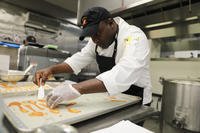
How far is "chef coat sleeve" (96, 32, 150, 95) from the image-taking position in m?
0.81

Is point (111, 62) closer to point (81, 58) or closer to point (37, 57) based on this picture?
point (81, 58)

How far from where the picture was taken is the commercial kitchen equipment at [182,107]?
52.9 inches

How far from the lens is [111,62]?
1214mm

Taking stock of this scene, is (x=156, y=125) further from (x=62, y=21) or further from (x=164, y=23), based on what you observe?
(x=62, y=21)

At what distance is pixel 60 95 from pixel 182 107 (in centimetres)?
116

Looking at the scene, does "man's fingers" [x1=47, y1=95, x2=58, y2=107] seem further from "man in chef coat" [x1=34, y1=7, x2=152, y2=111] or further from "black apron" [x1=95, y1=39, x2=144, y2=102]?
"black apron" [x1=95, y1=39, x2=144, y2=102]

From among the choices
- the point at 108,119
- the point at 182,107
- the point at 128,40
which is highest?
the point at 128,40

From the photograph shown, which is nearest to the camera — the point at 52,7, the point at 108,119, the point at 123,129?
the point at 123,129

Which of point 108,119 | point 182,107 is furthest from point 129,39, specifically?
point 182,107

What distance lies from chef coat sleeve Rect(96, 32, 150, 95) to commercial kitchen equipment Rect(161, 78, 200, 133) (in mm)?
679

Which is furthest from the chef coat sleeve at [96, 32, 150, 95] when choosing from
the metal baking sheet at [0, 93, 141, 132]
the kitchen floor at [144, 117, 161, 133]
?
the kitchen floor at [144, 117, 161, 133]

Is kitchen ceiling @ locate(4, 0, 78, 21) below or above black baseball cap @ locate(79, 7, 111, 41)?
above

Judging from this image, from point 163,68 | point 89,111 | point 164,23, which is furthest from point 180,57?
point 89,111

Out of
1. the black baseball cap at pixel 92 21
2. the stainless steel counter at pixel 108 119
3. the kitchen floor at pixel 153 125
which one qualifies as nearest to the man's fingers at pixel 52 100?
the stainless steel counter at pixel 108 119
